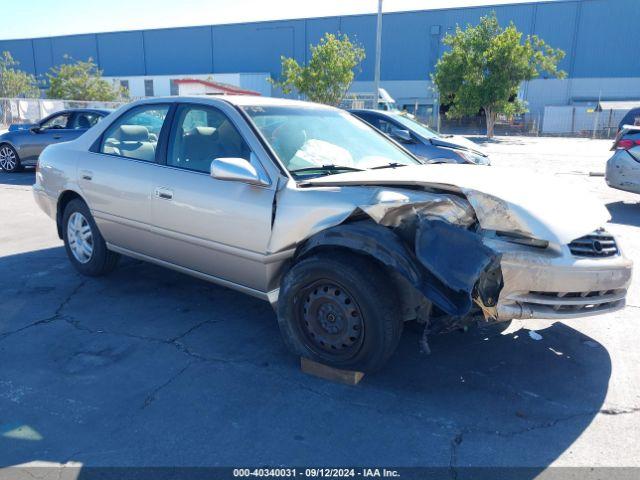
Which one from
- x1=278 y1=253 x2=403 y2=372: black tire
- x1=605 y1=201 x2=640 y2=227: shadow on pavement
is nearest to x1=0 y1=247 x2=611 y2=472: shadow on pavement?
x1=278 y1=253 x2=403 y2=372: black tire

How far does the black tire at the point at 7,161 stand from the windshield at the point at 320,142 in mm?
11247

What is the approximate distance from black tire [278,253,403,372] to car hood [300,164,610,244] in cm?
58

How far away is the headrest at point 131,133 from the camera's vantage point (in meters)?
4.81

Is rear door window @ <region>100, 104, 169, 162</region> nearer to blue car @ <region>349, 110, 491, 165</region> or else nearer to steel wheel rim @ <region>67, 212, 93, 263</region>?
steel wheel rim @ <region>67, 212, 93, 263</region>

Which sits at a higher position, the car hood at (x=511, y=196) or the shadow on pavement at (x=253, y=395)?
the car hood at (x=511, y=196)

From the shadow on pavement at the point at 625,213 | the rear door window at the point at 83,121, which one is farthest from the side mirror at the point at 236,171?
the rear door window at the point at 83,121

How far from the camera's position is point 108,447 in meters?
2.72

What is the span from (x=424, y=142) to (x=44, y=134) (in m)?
8.91

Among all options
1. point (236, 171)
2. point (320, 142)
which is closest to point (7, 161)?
point (320, 142)

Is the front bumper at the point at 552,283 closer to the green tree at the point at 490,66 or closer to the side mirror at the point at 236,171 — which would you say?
the side mirror at the point at 236,171

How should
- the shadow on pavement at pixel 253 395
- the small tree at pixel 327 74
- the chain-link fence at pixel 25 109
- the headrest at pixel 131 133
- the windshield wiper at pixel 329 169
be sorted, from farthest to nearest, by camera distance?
the small tree at pixel 327 74
the chain-link fence at pixel 25 109
the headrest at pixel 131 133
the windshield wiper at pixel 329 169
the shadow on pavement at pixel 253 395

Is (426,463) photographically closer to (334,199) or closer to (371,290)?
(371,290)

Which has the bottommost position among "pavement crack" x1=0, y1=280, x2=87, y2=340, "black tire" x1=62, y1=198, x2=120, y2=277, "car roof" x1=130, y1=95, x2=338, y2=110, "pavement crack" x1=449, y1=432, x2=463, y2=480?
"pavement crack" x1=0, y1=280, x2=87, y2=340

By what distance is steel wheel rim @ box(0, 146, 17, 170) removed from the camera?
13.1 meters
